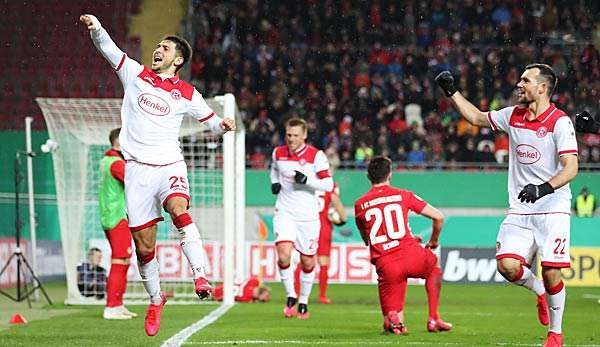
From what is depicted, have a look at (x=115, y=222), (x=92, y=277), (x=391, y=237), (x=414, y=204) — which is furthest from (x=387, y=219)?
(x=92, y=277)

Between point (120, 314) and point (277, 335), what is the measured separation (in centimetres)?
299

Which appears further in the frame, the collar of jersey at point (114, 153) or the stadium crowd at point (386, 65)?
the stadium crowd at point (386, 65)

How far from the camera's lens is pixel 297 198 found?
13938mm

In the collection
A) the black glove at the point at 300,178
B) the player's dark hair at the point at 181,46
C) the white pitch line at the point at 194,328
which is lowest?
the white pitch line at the point at 194,328

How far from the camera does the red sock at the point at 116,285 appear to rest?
12789 mm

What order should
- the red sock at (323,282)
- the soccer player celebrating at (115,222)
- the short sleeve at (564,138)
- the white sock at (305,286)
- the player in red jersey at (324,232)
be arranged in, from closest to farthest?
the short sleeve at (564,138), the soccer player celebrating at (115,222), the white sock at (305,286), the red sock at (323,282), the player in red jersey at (324,232)

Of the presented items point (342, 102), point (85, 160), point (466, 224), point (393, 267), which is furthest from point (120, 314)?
point (342, 102)

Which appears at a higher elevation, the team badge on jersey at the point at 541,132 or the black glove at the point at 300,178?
the team badge on jersey at the point at 541,132

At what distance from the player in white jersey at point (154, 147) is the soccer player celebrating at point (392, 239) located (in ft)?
6.37

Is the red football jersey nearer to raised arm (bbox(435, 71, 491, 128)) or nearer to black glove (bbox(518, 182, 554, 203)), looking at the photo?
raised arm (bbox(435, 71, 491, 128))

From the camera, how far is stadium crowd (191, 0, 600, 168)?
1093 inches

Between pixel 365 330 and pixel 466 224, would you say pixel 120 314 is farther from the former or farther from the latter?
pixel 466 224

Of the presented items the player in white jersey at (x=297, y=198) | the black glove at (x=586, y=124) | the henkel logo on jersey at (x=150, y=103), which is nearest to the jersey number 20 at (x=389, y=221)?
the black glove at (x=586, y=124)

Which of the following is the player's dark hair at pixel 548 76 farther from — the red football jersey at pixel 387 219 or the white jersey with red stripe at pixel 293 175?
the white jersey with red stripe at pixel 293 175
